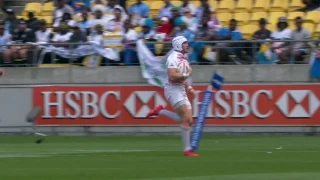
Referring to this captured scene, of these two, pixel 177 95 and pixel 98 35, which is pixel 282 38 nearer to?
pixel 98 35

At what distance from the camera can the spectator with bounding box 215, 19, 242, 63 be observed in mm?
20266

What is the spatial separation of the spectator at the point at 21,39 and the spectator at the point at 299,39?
7.02 metres

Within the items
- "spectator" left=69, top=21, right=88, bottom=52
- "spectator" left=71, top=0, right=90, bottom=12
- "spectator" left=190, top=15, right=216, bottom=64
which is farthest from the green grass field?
"spectator" left=71, top=0, right=90, bottom=12

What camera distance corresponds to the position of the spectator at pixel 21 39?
70.6ft

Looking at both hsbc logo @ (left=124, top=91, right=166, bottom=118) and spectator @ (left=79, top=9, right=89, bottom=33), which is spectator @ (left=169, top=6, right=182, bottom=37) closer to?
hsbc logo @ (left=124, top=91, right=166, bottom=118)

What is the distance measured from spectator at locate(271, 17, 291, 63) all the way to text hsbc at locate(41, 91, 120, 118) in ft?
14.4

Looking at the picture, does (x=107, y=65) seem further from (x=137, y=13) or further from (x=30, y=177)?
(x=30, y=177)

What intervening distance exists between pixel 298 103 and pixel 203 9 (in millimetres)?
3931

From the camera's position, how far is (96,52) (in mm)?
21344

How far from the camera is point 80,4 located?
78.1ft

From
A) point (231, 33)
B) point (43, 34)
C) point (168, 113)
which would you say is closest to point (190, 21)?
point (231, 33)

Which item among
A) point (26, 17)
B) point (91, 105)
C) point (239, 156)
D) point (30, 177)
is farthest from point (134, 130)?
point (30, 177)

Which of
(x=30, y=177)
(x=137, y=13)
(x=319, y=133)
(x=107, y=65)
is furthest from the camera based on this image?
(x=137, y=13)

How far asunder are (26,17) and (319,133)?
965 centimetres
